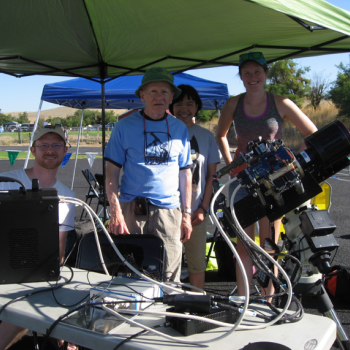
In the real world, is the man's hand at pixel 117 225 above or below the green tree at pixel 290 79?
below

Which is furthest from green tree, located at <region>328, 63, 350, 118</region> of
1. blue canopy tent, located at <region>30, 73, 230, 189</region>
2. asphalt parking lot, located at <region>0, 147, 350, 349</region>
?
blue canopy tent, located at <region>30, 73, 230, 189</region>

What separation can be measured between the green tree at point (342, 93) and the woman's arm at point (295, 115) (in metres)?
31.3

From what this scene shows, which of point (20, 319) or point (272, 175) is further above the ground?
point (272, 175)

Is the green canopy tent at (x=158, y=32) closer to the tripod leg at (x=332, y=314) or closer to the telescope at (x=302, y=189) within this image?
the telescope at (x=302, y=189)

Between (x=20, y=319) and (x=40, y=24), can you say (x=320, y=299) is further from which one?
(x=40, y=24)

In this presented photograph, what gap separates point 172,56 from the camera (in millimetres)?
3672

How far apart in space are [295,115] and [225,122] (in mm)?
559

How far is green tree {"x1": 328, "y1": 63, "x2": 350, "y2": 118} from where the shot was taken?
101ft

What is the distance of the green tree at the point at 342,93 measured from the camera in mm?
30844

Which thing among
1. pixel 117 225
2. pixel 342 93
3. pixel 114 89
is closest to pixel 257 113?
pixel 117 225

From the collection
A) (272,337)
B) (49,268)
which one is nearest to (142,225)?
(49,268)

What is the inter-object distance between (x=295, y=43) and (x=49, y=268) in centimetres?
267

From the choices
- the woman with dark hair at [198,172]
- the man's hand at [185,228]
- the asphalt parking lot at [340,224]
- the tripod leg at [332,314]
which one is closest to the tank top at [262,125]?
the woman with dark hair at [198,172]

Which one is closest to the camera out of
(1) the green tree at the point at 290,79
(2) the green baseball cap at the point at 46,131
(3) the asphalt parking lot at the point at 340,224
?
(2) the green baseball cap at the point at 46,131
